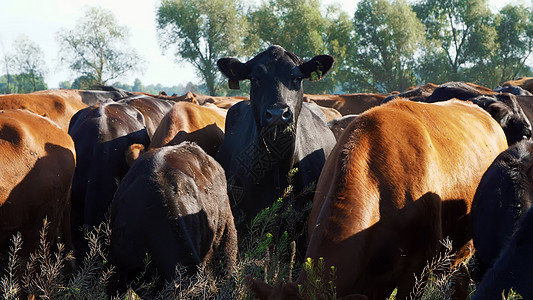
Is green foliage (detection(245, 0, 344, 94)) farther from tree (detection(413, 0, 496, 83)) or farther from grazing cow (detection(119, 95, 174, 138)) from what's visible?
grazing cow (detection(119, 95, 174, 138))

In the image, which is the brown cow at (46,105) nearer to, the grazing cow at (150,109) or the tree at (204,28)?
the grazing cow at (150,109)

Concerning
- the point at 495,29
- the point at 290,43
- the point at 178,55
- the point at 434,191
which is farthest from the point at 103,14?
the point at 434,191

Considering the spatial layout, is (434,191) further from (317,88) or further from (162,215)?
(317,88)

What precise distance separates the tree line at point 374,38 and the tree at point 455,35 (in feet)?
0.30

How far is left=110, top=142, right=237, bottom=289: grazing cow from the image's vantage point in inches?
168

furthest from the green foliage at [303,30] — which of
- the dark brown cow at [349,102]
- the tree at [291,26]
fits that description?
the dark brown cow at [349,102]

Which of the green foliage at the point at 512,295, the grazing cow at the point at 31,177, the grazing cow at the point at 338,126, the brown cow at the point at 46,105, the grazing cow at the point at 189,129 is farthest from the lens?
the brown cow at the point at 46,105

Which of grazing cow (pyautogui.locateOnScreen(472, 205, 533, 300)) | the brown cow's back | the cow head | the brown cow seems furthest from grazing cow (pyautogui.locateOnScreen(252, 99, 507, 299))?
the brown cow

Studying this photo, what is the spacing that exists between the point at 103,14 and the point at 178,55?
40.9 ft

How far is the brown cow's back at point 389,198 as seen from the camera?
3396 mm

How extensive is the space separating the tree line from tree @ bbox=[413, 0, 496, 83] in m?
0.09

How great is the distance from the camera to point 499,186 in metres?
3.94

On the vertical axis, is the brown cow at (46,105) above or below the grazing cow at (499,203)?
below

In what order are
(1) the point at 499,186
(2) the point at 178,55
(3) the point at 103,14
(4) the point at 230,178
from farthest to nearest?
(3) the point at 103,14, (2) the point at 178,55, (4) the point at 230,178, (1) the point at 499,186
